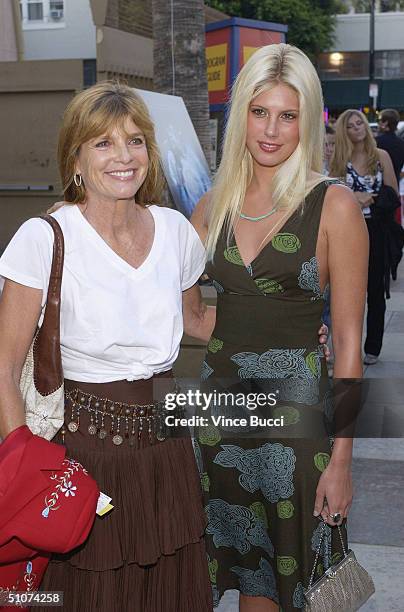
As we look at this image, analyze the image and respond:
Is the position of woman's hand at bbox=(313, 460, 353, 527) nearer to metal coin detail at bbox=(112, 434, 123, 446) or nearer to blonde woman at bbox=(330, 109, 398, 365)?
metal coin detail at bbox=(112, 434, 123, 446)

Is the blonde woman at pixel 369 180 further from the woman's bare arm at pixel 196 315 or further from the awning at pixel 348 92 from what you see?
the awning at pixel 348 92

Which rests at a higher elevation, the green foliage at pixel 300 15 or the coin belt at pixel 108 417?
the green foliage at pixel 300 15

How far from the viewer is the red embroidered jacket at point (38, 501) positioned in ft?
7.23

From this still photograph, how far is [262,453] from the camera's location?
2861 mm

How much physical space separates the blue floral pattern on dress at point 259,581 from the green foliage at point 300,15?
135 feet

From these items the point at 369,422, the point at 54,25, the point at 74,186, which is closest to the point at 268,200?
the point at 74,186

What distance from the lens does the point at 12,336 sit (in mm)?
2369

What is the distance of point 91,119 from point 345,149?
576 centimetres

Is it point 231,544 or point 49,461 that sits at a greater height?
point 49,461

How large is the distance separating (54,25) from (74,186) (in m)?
36.5

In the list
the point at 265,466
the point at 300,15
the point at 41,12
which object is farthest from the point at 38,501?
the point at 300,15

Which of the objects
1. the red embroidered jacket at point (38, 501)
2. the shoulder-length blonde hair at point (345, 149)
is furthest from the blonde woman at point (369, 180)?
the red embroidered jacket at point (38, 501)

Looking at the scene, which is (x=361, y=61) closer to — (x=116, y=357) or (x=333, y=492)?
(x=333, y=492)

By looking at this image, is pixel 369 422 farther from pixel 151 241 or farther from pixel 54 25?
pixel 54 25
